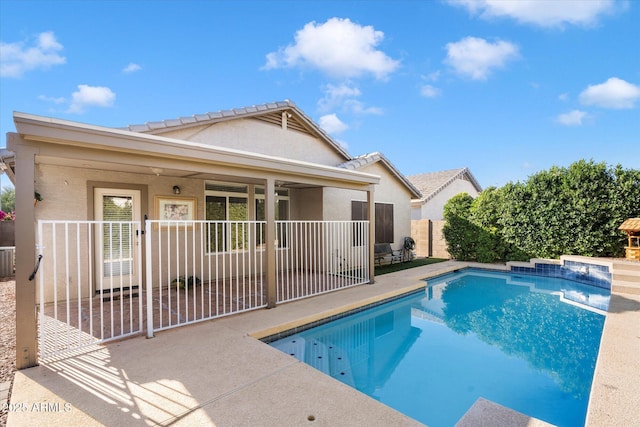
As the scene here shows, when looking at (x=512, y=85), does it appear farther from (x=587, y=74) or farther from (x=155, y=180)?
(x=155, y=180)

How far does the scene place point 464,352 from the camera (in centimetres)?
593

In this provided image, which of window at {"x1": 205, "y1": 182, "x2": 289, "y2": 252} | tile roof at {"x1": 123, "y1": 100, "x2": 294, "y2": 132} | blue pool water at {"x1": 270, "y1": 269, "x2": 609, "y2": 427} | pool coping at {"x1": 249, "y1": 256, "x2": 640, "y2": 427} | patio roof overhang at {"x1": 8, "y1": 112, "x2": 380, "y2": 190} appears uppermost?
tile roof at {"x1": 123, "y1": 100, "x2": 294, "y2": 132}

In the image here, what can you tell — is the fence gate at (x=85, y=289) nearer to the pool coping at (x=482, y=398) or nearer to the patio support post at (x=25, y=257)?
the patio support post at (x=25, y=257)

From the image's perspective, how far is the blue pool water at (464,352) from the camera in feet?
14.3

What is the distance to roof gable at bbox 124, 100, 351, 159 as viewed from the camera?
8.27 m

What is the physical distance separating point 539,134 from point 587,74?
5067 millimetres

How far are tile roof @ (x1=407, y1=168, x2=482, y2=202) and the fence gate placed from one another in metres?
20.5

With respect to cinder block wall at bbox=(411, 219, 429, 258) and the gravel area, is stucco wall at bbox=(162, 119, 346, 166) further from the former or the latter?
cinder block wall at bbox=(411, 219, 429, 258)

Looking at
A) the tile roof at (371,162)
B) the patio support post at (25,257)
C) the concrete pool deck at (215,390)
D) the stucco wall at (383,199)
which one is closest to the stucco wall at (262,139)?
the tile roof at (371,162)

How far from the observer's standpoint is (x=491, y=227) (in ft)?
47.8

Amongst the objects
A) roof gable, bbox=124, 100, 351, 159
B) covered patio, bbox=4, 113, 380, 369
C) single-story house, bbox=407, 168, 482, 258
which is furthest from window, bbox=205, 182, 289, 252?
single-story house, bbox=407, 168, 482, 258

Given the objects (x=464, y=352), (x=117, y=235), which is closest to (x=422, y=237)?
(x=464, y=352)

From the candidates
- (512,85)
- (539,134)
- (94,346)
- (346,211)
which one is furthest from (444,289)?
(539,134)

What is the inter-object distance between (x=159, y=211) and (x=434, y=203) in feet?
69.7
